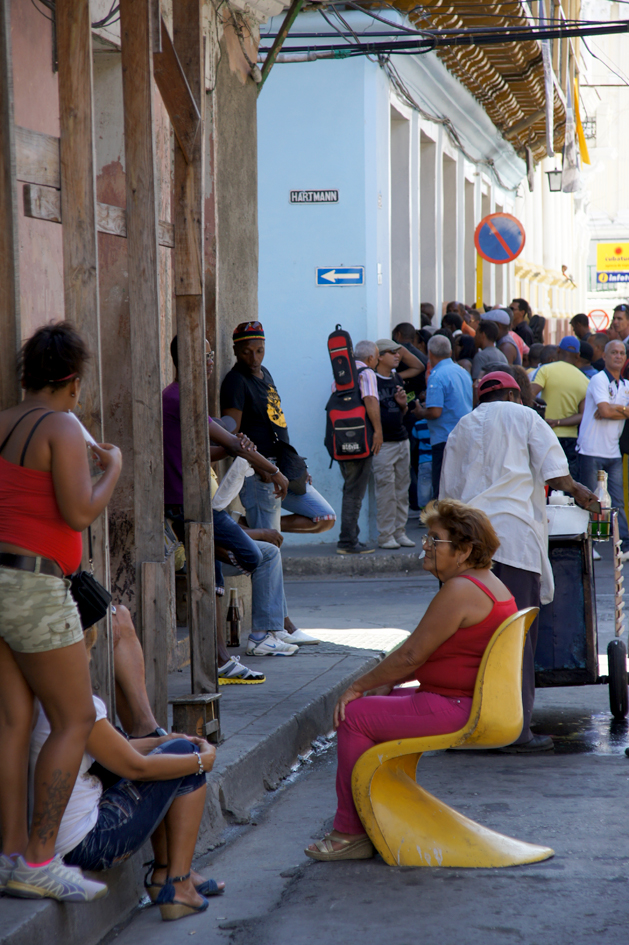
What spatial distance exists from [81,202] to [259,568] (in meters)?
3.26

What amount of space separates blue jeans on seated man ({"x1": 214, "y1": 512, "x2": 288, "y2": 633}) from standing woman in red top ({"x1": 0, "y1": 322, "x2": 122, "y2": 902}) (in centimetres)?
310

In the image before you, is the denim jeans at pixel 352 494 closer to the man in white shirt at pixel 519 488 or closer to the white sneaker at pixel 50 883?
the man in white shirt at pixel 519 488

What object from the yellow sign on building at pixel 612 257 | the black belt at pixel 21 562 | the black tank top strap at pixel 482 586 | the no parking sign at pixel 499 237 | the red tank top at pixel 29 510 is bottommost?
the black tank top strap at pixel 482 586

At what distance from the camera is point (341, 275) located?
12250 mm

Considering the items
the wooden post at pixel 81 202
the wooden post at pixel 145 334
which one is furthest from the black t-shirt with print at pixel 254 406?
the wooden post at pixel 81 202

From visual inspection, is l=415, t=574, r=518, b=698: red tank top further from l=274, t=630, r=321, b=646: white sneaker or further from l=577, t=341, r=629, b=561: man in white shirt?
l=577, t=341, r=629, b=561: man in white shirt

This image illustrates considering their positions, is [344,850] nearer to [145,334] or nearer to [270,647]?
[145,334]

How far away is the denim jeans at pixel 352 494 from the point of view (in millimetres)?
11430

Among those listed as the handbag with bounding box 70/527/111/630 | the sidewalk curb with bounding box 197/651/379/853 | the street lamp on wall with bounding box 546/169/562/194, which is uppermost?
the street lamp on wall with bounding box 546/169/562/194

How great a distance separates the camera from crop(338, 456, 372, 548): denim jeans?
1143cm

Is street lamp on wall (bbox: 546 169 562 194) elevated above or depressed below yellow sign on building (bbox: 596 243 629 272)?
below

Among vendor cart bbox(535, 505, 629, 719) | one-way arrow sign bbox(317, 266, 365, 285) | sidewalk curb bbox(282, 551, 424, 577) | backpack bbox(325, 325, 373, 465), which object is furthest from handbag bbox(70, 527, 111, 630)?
one-way arrow sign bbox(317, 266, 365, 285)

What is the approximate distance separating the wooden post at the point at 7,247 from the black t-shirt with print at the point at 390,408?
25.9 ft

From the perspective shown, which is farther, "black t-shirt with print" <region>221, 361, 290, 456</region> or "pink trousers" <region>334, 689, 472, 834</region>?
"black t-shirt with print" <region>221, 361, 290, 456</region>
